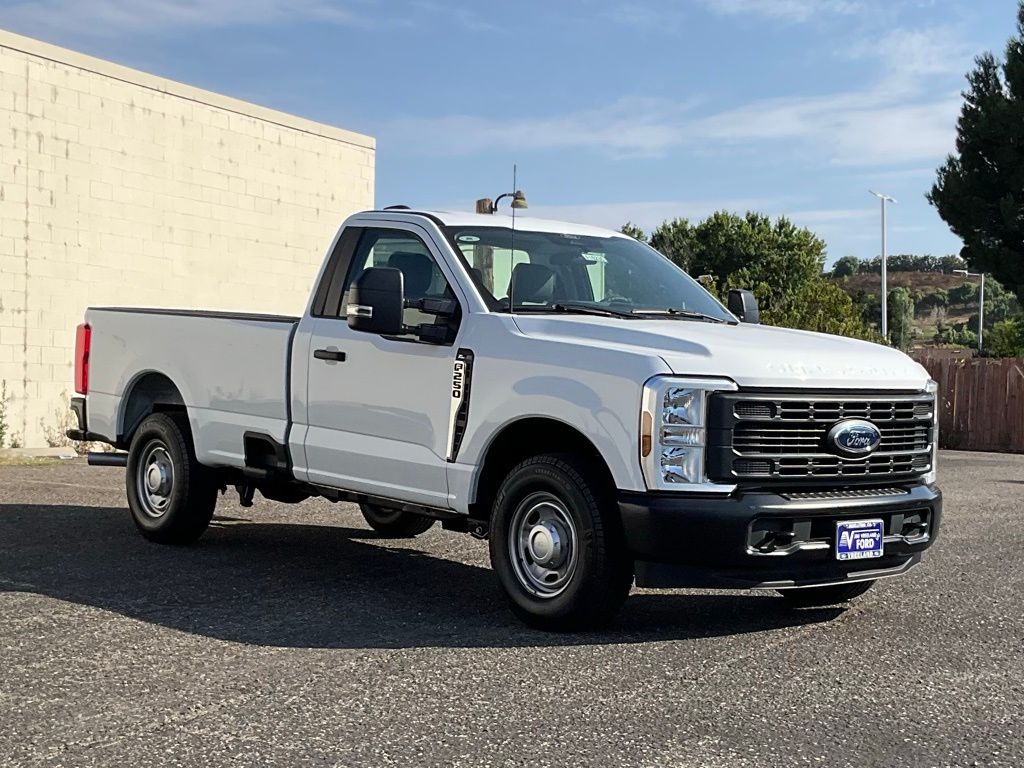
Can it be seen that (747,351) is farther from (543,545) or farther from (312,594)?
(312,594)

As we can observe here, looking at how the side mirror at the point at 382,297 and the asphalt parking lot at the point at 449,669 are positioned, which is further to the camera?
the side mirror at the point at 382,297

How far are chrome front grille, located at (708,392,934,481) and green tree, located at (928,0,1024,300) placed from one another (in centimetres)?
2738

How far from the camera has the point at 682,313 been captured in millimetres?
7980

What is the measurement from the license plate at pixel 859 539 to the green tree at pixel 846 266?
121236 mm

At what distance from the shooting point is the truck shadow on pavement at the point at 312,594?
6.83m

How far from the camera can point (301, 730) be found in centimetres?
502

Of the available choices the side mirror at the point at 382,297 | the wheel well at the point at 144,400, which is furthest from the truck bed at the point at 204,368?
the side mirror at the point at 382,297

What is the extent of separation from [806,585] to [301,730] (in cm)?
279

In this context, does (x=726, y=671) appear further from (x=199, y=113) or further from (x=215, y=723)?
(x=199, y=113)

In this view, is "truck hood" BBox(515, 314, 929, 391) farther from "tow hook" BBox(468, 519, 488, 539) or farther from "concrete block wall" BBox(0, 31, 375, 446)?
"concrete block wall" BBox(0, 31, 375, 446)

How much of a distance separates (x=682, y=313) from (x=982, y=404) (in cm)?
2047

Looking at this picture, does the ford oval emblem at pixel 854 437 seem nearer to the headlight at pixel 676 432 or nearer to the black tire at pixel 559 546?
the headlight at pixel 676 432

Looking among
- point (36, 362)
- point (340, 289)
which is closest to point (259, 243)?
point (36, 362)

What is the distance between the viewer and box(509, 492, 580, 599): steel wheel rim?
6.81m
